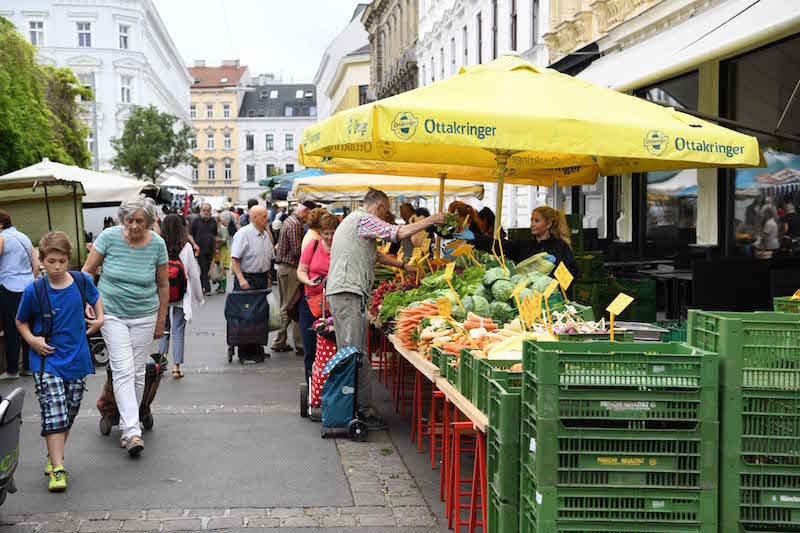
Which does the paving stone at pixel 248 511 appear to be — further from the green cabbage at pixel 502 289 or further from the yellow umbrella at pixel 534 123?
the yellow umbrella at pixel 534 123

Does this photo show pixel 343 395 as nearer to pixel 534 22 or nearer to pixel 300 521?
pixel 300 521

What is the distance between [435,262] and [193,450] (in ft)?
10.7

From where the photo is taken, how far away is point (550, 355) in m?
3.82

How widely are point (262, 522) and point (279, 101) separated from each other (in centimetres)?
11786

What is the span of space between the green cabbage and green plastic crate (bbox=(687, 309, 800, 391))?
319 cm

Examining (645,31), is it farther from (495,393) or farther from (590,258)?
(495,393)

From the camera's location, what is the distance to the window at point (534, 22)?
22734 mm

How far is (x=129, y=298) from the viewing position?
280 inches

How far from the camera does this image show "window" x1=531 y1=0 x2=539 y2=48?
Answer: 22734 millimetres

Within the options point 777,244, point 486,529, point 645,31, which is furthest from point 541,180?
point 486,529

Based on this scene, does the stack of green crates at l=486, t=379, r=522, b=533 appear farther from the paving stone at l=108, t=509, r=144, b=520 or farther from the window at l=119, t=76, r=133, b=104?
the window at l=119, t=76, r=133, b=104

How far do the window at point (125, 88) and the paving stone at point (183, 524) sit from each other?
→ 2723 inches

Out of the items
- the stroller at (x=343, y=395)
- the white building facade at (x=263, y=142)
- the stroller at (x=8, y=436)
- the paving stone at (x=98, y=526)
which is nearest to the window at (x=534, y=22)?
the stroller at (x=343, y=395)

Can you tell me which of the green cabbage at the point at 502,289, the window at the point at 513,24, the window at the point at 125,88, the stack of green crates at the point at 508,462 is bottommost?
the stack of green crates at the point at 508,462
